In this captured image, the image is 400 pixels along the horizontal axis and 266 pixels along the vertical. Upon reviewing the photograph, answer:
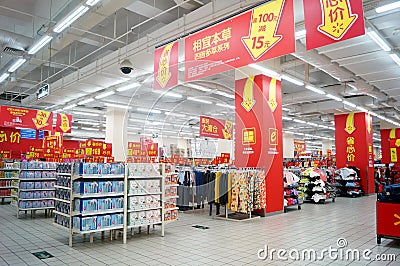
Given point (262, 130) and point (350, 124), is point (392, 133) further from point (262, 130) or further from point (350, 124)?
point (262, 130)

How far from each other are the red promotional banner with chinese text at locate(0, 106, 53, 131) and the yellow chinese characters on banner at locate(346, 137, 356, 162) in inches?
579

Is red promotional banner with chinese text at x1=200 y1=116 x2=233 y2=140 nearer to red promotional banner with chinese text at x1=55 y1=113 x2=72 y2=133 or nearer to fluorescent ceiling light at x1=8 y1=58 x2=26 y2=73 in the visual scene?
red promotional banner with chinese text at x1=55 y1=113 x2=72 y2=133

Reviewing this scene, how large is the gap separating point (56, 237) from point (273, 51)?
559 cm

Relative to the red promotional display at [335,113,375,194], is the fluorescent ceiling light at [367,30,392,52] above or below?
above

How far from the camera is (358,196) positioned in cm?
1487

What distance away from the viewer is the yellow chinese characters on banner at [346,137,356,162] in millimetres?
15844

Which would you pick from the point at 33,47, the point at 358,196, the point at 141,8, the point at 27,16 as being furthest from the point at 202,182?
the point at 358,196

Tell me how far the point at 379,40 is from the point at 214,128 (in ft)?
23.9

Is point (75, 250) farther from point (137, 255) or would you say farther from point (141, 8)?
point (141, 8)

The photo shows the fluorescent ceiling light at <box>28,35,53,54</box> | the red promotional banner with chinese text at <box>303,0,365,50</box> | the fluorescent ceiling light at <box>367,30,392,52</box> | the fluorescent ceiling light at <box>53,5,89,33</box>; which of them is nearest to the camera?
the red promotional banner with chinese text at <box>303,0,365,50</box>

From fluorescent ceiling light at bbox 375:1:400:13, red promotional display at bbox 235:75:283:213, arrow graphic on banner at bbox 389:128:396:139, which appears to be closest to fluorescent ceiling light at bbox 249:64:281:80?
red promotional display at bbox 235:75:283:213

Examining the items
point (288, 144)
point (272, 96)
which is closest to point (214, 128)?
point (272, 96)

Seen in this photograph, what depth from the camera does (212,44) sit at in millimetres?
5293

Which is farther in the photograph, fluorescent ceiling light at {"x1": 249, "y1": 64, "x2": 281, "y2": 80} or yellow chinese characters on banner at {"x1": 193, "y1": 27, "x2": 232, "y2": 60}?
fluorescent ceiling light at {"x1": 249, "y1": 64, "x2": 281, "y2": 80}
